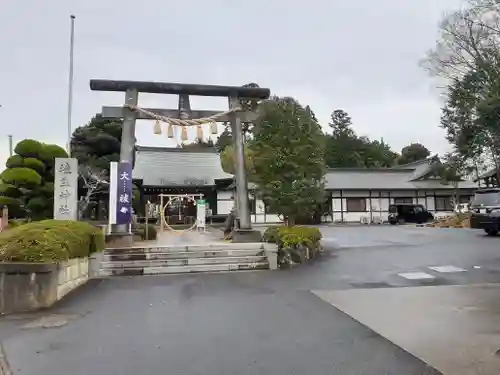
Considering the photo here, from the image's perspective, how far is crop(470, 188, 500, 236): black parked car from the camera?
17.2 m

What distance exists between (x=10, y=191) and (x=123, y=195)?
29.1 ft

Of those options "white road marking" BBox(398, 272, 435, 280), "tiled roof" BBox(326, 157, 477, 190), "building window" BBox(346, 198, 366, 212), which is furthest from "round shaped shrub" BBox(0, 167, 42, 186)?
"building window" BBox(346, 198, 366, 212)

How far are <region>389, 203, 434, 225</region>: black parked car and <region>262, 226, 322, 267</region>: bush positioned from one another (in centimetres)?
2422

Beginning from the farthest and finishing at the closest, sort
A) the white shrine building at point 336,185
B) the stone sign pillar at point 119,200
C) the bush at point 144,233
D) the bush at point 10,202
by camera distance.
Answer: the white shrine building at point 336,185, the bush at point 10,202, the bush at point 144,233, the stone sign pillar at point 119,200

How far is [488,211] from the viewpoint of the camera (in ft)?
57.2

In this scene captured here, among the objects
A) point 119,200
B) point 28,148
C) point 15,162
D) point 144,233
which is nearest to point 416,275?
point 119,200

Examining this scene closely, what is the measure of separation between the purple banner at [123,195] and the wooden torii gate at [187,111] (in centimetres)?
77

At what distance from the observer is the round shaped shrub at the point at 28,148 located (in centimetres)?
1902

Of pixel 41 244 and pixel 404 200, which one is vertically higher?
pixel 404 200

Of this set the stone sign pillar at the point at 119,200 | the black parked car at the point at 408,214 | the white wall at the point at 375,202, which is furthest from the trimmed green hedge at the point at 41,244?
the black parked car at the point at 408,214

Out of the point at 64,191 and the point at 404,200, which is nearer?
the point at 64,191

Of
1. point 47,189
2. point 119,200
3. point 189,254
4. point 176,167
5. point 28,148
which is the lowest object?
point 189,254

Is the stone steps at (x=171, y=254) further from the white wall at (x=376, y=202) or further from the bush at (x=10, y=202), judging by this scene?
the white wall at (x=376, y=202)

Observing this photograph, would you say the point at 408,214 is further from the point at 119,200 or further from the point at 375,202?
the point at 119,200
